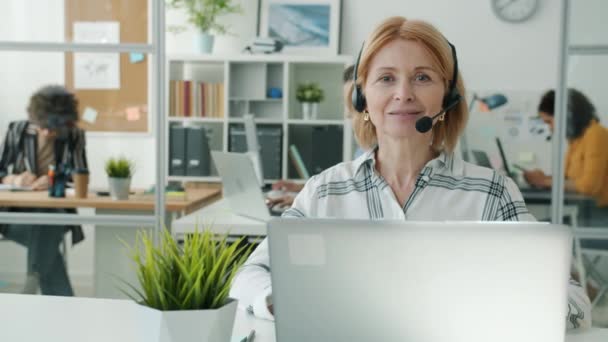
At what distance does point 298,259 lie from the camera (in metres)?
0.89

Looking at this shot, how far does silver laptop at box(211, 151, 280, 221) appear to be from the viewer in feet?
8.92

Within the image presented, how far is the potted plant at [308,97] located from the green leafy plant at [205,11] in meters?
0.72

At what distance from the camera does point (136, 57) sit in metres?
3.11

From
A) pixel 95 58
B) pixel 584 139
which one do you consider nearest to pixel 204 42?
pixel 95 58

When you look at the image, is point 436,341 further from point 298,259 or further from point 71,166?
point 71,166

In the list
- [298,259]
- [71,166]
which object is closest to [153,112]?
[71,166]

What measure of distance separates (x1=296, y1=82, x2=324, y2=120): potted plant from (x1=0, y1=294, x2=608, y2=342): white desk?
12.8ft

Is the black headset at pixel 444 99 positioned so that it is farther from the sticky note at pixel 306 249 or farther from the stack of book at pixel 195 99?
the stack of book at pixel 195 99

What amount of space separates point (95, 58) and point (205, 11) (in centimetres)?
213

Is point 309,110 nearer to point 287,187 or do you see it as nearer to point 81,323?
point 287,187

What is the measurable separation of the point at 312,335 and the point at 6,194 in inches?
102

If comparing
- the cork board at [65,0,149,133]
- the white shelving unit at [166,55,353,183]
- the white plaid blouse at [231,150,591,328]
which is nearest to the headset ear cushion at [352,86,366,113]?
the white plaid blouse at [231,150,591,328]

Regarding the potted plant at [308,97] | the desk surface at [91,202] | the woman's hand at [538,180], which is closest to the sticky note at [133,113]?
the desk surface at [91,202]

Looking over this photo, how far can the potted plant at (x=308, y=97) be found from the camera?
5.22 metres
